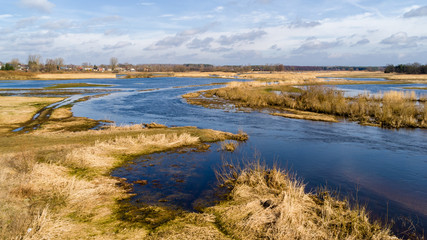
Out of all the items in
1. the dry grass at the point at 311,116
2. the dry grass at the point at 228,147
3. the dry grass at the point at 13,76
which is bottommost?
the dry grass at the point at 228,147

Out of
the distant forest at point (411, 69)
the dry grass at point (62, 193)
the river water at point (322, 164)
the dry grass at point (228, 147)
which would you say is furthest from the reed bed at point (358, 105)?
the distant forest at point (411, 69)

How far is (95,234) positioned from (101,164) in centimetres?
619

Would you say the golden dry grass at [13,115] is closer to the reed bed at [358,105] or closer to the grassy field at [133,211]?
the grassy field at [133,211]

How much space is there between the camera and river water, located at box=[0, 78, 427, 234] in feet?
34.6

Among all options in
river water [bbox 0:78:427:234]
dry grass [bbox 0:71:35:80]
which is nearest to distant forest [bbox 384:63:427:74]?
river water [bbox 0:78:427:234]

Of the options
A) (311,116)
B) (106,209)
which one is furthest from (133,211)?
(311,116)

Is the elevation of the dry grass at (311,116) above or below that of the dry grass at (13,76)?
below

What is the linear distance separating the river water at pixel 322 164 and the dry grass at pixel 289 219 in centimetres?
161

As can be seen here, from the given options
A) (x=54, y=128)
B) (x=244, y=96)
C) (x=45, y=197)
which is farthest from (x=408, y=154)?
(x=244, y=96)

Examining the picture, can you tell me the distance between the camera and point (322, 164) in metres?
15.1

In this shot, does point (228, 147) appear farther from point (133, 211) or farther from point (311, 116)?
point (311, 116)

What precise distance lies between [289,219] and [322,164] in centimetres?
836

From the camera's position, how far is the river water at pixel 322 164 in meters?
10.6

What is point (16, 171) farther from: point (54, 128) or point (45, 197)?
point (54, 128)
